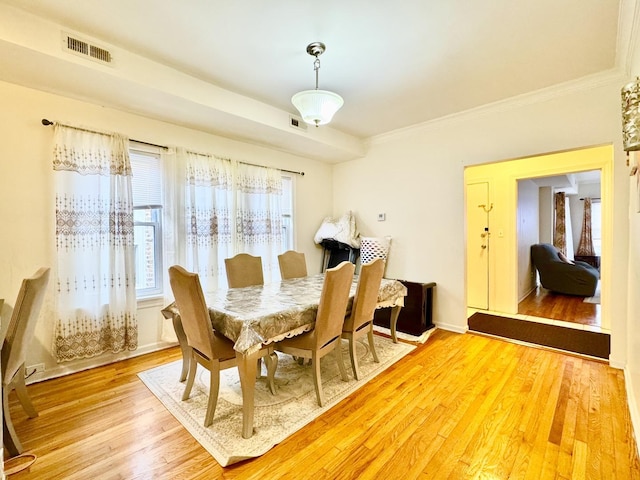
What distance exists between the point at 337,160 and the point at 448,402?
3.62 metres

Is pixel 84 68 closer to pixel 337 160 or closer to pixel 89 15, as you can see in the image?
pixel 89 15

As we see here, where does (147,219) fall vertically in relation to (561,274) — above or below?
above

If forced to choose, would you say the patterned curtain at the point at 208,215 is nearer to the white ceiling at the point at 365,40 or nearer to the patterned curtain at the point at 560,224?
the white ceiling at the point at 365,40

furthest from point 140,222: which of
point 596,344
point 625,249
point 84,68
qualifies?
point 596,344

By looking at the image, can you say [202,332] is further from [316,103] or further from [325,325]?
[316,103]

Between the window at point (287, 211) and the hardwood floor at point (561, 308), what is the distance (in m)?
3.66

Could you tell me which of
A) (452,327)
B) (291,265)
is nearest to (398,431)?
(291,265)

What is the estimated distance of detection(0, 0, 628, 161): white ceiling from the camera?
73.0 inches

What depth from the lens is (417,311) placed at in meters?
3.52

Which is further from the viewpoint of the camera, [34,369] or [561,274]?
[561,274]

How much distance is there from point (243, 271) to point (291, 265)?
22.8 inches

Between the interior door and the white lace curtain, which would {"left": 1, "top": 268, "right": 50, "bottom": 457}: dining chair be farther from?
the interior door

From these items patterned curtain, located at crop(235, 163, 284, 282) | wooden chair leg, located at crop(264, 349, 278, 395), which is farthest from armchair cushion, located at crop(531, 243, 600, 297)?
wooden chair leg, located at crop(264, 349, 278, 395)

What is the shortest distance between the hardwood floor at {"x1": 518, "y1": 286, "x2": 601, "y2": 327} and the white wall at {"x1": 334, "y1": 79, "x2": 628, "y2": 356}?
1418mm
